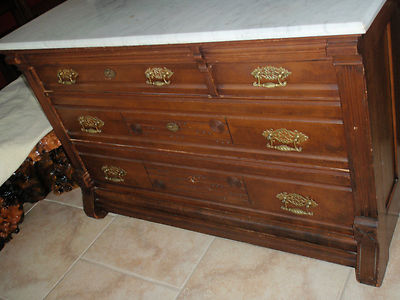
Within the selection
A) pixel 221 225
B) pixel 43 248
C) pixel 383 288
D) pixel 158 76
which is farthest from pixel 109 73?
pixel 383 288

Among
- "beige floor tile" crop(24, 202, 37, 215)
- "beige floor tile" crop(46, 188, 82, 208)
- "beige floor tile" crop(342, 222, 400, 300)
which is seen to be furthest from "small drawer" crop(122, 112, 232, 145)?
"beige floor tile" crop(24, 202, 37, 215)

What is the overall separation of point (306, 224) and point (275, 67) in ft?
2.22

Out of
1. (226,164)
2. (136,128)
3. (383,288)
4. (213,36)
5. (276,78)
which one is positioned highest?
(213,36)

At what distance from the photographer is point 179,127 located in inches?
66.3

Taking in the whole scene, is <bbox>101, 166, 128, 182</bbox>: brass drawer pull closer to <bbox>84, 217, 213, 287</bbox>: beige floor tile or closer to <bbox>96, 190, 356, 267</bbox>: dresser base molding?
<bbox>96, 190, 356, 267</bbox>: dresser base molding

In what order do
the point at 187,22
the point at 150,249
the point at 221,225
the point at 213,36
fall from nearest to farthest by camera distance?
the point at 213,36 → the point at 187,22 → the point at 221,225 → the point at 150,249

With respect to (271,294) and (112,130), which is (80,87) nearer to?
(112,130)

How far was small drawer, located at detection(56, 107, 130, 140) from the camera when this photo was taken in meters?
1.86

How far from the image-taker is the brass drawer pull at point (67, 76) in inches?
70.1

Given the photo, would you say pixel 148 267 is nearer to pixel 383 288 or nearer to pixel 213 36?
pixel 383 288

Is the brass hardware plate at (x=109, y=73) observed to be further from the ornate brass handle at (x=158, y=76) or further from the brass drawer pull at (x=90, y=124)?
the brass drawer pull at (x=90, y=124)

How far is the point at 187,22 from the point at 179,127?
0.42 metres

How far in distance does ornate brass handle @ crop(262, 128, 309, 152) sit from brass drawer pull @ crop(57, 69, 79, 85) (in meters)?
0.81

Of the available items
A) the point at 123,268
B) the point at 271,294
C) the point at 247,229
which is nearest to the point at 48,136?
the point at 123,268
